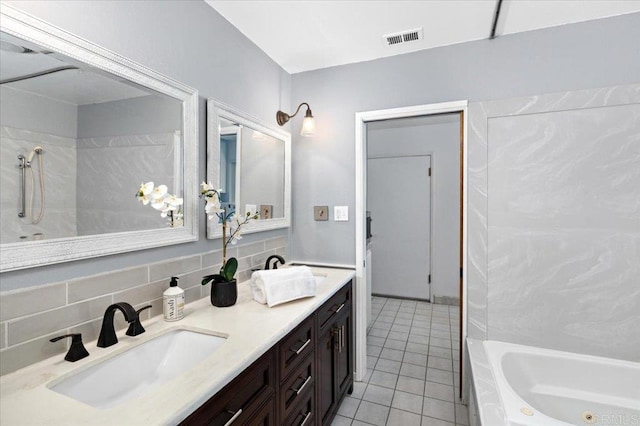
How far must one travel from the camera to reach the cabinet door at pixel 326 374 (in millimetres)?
1710

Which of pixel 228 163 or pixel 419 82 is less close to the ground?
pixel 419 82

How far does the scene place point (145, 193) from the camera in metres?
1.27

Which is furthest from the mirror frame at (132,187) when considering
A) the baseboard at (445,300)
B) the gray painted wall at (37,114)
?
the baseboard at (445,300)

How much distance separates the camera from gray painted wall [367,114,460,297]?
398cm

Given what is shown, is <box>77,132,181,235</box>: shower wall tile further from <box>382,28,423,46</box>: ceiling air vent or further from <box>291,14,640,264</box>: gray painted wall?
<box>382,28,423,46</box>: ceiling air vent

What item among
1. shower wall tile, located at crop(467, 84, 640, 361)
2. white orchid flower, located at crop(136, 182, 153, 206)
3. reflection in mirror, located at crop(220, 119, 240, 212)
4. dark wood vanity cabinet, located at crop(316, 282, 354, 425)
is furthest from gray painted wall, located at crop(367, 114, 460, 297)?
white orchid flower, located at crop(136, 182, 153, 206)

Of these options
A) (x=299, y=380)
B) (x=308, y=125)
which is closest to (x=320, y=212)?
(x=308, y=125)

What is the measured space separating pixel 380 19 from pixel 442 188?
2.59 m

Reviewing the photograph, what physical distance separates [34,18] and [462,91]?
7.24 feet

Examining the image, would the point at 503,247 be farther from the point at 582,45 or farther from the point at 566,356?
the point at 582,45

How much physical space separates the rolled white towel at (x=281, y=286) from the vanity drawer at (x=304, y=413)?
47 cm

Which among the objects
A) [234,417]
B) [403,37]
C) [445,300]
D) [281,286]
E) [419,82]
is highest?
[403,37]

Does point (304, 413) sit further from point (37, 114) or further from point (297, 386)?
point (37, 114)

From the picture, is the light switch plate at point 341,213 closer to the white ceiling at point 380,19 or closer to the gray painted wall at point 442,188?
the white ceiling at point 380,19
